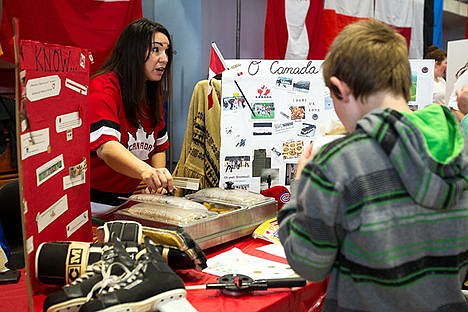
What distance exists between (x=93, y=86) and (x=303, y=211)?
1.48m

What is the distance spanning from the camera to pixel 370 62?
95 centimetres

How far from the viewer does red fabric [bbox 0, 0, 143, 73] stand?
128 inches

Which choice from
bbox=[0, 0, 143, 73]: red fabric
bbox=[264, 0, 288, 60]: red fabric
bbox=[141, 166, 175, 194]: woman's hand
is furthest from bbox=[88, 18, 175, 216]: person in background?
bbox=[264, 0, 288, 60]: red fabric

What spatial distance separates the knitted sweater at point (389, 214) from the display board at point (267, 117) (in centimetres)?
163

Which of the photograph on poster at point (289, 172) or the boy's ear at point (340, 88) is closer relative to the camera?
the boy's ear at point (340, 88)

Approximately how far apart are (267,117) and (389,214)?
1838 millimetres

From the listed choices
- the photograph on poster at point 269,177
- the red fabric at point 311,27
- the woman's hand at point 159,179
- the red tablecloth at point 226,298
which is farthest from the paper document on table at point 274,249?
the red fabric at point 311,27

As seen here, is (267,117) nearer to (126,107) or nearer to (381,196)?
(126,107)

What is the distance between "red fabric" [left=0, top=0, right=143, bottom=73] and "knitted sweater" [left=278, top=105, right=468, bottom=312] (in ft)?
9.41

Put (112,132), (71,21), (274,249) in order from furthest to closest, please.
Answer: (71,21), (112,132), (274,249)

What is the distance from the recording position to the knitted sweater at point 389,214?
0.89 metres

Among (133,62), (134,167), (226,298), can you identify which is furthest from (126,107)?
(226,298)

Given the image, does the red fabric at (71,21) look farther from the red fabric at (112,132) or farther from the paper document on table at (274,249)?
the paper document on table at (274,249)

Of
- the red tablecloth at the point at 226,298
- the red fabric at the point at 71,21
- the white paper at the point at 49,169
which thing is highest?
the red fabric at the point at 71,21
